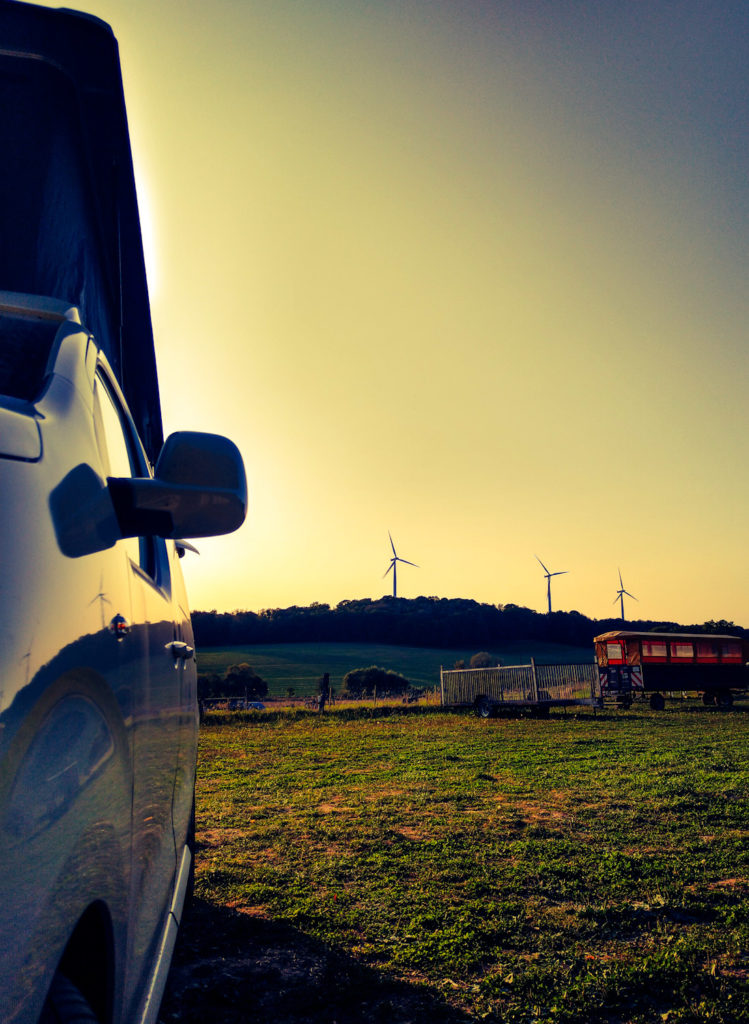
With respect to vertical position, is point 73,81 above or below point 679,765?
above

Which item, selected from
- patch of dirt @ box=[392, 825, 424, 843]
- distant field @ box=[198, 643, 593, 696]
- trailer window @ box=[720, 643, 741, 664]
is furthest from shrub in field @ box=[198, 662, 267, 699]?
patch of dirt @ box=[392, 825, 424, 843]

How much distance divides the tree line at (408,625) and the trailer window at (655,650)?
5541 cm

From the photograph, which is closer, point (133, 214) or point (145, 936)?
point (145, 936)

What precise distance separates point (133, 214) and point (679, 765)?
30.5 feet

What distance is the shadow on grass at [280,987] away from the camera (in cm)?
269

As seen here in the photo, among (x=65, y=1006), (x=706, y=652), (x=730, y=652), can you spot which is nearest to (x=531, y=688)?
(x=706, y=652)

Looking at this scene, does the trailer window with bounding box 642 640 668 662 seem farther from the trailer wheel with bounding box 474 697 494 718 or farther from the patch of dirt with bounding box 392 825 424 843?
the patch of dirt with bounding box 392 825 424 843

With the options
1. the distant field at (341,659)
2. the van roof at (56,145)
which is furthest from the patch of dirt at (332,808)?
the distant field at (341,659)

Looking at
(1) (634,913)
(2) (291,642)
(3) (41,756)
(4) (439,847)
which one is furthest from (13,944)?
(2) (291,642)

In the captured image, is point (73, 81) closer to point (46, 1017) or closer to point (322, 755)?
point (46, 1017)

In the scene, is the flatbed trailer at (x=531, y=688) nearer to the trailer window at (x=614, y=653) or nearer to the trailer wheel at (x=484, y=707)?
the trailer wheel at (x=484, y=707)

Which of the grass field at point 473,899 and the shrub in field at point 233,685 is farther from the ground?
the grass field at point 473,899

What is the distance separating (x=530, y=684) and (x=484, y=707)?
1685 millimetres

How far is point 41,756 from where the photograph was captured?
0.92 meters
